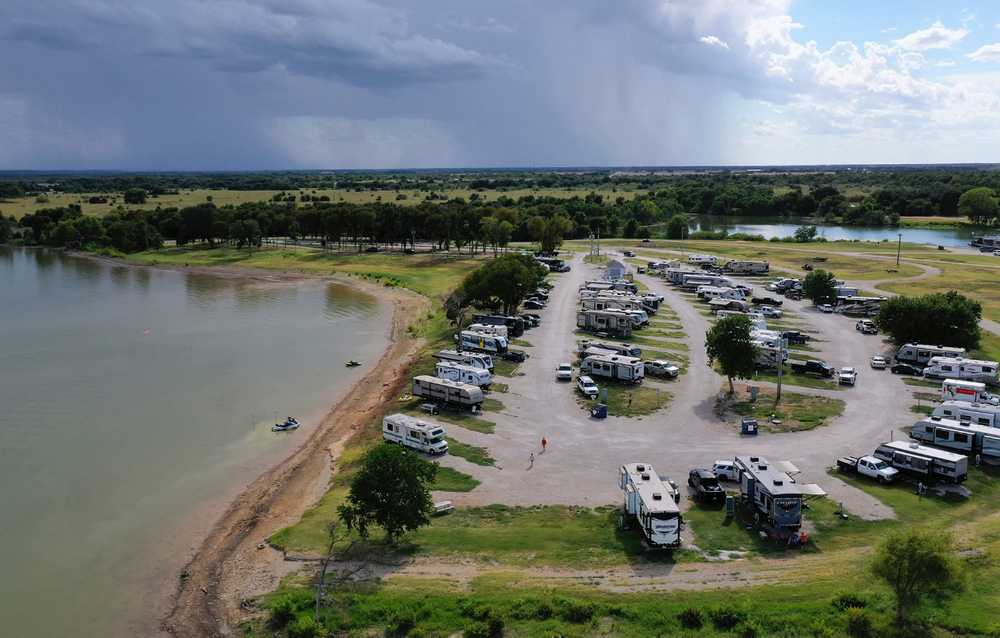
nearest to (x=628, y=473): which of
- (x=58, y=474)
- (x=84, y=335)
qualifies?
(x=58, y=474)

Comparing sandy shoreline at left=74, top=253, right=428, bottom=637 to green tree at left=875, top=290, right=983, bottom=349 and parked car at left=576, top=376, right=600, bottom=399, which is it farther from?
green tree at left=875, top=290, right=983, bottom=349

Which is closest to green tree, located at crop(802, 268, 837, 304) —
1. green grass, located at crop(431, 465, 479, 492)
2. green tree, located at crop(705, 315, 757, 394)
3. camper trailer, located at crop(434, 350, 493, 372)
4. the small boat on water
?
green tree, located at crop(705, 315, 757, 394)

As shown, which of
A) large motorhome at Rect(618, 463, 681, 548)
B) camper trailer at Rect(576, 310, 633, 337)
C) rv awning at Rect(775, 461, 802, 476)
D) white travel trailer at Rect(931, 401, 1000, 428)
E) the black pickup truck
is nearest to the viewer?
large motorhome at Rect(618, 463, 681, 548)

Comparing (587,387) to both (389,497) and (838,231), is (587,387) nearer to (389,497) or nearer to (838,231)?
(389,497)

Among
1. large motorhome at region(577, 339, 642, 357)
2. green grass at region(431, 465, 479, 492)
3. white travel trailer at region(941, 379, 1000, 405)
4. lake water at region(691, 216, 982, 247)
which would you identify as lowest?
green grass at region(431, 465, 479, 492)

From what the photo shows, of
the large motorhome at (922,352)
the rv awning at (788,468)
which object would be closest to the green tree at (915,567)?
the rv awning at (788,468)

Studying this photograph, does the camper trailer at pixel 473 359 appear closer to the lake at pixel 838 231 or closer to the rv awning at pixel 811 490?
the rv awning at pixel 811 490

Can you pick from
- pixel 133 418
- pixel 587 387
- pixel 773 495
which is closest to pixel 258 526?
pixel 133 418
